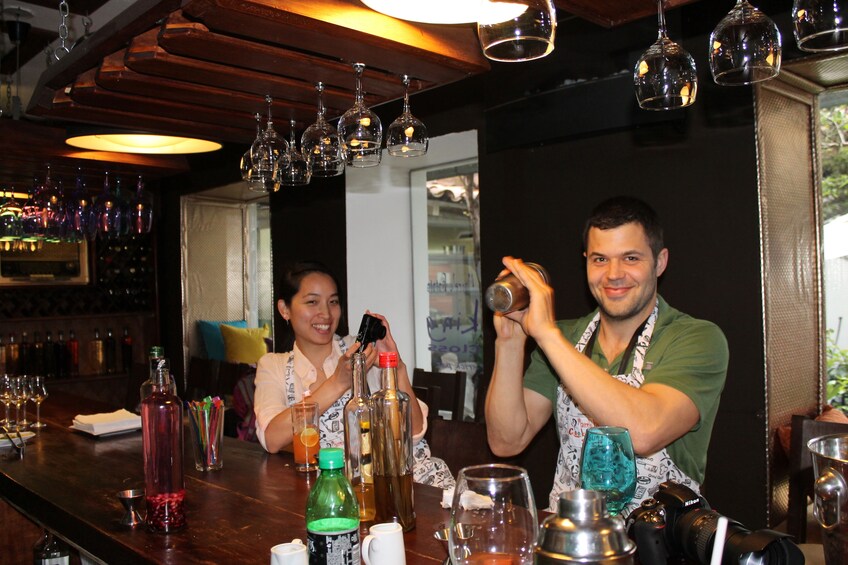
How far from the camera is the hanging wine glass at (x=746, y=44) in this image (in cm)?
142

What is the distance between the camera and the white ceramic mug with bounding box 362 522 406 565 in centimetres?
135

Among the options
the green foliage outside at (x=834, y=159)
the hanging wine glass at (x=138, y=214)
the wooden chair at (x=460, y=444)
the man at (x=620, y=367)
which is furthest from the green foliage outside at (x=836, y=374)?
the hanging wine glass at (x=138, y=214)

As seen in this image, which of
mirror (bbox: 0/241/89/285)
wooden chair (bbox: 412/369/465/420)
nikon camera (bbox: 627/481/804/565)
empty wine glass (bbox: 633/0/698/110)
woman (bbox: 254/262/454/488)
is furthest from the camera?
mirror (bbox: 0/241/89/285)

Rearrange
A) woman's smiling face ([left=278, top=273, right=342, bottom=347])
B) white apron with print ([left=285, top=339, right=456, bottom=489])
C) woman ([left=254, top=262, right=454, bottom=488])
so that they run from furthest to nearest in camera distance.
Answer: woman's smiling face ([left=278, top=273, right=342, bottom=347]) → woman ([left=254, top=262, right=454, bottom=488]) → white apron with print ([left=285, top=339, right=456, bottom=489])

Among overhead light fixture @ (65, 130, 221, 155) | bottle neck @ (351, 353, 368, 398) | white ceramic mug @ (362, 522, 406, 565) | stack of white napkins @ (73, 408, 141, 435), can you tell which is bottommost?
stack of white napkins @ (73, 408, 141, 435)

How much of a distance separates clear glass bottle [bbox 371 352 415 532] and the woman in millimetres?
755

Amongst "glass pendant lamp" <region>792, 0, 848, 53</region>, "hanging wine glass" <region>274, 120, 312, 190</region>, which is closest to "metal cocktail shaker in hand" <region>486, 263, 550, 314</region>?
"glass pendant lamp" <region>792, 0, 848, 53</region>

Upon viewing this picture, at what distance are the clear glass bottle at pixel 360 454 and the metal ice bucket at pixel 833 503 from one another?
38.3 inches

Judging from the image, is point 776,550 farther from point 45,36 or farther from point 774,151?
point 45,36

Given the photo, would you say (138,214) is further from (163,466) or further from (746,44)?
(746,44)

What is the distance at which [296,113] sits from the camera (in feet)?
8.95

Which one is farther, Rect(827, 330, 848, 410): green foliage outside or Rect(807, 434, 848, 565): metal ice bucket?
Rect(827, 330, 848, 410): green foliage outside

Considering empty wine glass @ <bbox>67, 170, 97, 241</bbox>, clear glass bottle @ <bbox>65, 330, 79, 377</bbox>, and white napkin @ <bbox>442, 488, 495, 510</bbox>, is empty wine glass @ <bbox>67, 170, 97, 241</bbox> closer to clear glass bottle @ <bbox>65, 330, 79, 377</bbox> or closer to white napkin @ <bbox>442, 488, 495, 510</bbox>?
clear glass bottle @ <bbox>65, 330, 79, 377</bbox>

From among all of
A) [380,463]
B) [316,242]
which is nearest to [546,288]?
[380,463]
